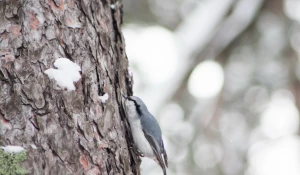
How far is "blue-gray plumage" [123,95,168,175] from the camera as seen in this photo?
223 centimetres

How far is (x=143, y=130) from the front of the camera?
7.46 ft

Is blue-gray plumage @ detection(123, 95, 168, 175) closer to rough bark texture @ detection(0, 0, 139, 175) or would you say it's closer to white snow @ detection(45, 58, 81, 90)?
rough bark texture @ detection(0, 0, 139, 175)

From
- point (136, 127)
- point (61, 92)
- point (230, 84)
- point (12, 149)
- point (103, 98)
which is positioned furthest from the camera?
point (230, 84)

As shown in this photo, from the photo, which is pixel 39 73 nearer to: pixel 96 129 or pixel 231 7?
pixel 96 129

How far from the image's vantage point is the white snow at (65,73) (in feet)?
6.41

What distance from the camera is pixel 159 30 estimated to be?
6316 millimetres

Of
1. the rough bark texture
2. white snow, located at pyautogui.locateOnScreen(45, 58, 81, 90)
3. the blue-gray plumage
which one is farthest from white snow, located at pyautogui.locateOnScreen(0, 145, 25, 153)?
the blue-gray plumage

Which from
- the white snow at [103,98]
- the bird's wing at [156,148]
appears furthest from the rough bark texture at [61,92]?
the bird's wing at [156,148]

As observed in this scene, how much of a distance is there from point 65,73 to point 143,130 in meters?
0.46

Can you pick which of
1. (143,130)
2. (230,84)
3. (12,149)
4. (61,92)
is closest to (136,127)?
(143,130)

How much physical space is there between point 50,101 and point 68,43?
26cm

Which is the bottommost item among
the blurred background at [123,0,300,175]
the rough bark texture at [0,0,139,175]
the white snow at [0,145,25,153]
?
the white snow at [0,145,25,153]

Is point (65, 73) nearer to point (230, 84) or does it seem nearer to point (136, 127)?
point (136, 127)

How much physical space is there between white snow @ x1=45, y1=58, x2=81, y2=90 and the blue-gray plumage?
299 mm
